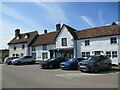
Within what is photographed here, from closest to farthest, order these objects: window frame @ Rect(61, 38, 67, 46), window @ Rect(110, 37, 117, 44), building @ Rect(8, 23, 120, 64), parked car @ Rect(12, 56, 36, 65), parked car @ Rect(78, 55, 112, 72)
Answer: parked car @ Rect(78, 55, 112, 72) → window @ Rect(110, 37, 117, 44) → building @ Rect(8, 23, 120, 64) → parked car @ Rect(12, 56, 36, 65) → window frame @ Rect(61, 38, 67, 46)

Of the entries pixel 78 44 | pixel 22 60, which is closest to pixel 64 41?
pixel 78 44

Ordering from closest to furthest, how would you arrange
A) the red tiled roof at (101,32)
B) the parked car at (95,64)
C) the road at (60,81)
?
the road at (60,81), the parked car at (95,64), the red tiled roof at (101,32)

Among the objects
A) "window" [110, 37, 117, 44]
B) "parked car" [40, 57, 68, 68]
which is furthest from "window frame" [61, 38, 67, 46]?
"parked car" [40, 57, 68, 68]

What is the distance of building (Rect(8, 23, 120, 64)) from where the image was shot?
2236 centimetres

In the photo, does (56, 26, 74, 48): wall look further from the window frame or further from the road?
the road

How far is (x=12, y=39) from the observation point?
44156mm

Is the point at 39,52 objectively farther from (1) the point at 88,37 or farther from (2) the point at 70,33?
(1) the point at 88,37

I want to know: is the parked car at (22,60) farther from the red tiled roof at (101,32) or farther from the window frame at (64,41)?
the red tiled roof at (101,32)

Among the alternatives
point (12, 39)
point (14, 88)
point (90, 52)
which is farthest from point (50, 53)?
point (14, 88)

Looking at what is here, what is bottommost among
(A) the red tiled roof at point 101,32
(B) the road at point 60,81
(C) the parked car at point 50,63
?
(B) the road at point 60,81

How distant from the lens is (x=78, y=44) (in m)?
26.3

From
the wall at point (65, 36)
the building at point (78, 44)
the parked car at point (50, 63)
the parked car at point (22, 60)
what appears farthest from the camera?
the wall at point (65, 36)

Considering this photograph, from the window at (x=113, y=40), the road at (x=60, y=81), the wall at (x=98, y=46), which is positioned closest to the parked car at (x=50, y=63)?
the road at (x=60, y=81)

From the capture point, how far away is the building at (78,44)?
73.4ft
